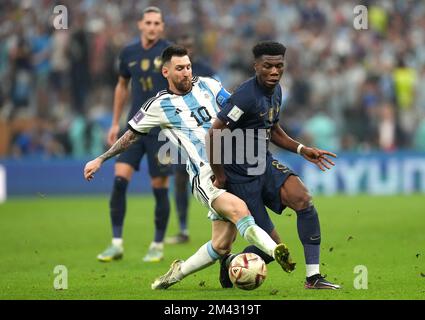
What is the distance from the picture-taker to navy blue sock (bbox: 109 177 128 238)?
11.3 metres

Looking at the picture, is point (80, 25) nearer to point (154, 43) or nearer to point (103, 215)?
point (103, 215)

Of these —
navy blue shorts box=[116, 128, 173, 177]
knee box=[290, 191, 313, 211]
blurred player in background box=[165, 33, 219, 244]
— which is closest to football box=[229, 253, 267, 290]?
knee box=[290, 191, 313, 211]

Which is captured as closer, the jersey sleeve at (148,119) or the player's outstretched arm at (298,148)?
the player's outstretched arm at (298,148)

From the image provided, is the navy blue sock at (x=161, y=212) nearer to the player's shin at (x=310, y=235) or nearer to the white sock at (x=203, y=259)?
the white sock at (x=203, y=259)

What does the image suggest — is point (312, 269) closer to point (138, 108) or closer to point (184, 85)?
point (184, 85)

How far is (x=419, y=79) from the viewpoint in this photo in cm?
2114

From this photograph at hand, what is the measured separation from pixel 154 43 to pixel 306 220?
13.4ft

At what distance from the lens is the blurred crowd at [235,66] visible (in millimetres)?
20250

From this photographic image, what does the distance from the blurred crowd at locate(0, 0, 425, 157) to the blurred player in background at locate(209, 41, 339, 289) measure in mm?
11965

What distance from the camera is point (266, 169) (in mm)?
8375

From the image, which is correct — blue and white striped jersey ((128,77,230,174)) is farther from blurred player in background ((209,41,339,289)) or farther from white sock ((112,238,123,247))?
white sock ((112,238,123,247))

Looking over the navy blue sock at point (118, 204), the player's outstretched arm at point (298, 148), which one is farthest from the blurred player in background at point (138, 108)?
the player's outstretched arm at point (298, 148)

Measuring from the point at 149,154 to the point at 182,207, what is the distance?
1918 millimetres

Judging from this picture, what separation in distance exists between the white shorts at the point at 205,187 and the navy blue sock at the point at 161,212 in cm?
285
